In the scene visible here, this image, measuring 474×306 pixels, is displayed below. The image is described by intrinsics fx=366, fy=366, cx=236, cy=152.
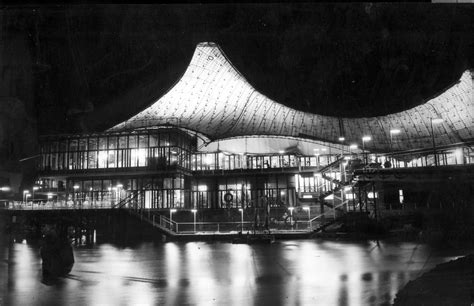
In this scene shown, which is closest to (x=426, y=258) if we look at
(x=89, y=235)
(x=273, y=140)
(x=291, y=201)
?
(x=89, y=235)

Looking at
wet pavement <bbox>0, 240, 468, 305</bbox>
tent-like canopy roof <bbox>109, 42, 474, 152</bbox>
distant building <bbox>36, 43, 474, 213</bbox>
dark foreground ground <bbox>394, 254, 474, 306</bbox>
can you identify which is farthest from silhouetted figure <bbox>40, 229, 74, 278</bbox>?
tent-like canopy roof <bbox>109, 42, 474, 152</bbox>

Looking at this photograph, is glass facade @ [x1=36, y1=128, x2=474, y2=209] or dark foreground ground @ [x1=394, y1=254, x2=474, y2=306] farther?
glass facade @ [x1=36, y1=128, x2=474, y2=209]

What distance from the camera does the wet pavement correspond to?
262 inches

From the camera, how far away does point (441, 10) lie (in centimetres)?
635

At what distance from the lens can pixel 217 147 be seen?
38.8 meters

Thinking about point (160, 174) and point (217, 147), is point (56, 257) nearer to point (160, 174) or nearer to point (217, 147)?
point (160, 174)

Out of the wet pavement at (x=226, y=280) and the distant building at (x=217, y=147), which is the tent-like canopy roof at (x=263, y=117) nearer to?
the distant building at (x=217, y=147)

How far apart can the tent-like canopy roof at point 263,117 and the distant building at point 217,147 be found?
9 centimetres

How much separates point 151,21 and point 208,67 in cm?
2600

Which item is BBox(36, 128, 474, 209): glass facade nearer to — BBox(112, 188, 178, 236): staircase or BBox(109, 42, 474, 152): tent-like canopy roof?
BBox(109, 42, 474, 152): tent-like canopy roof

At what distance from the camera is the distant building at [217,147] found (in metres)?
31.6

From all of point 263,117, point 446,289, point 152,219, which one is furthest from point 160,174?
point 446,289

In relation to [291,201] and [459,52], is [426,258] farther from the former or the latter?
[291,201]

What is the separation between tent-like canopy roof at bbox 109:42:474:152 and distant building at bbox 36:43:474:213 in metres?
0.09
